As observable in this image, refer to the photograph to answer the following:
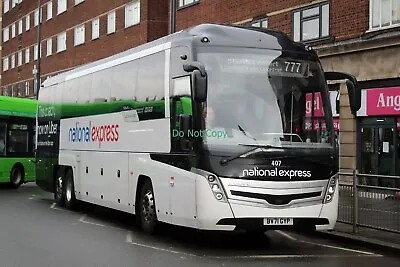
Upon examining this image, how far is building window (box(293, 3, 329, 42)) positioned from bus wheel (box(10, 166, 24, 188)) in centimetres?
1044

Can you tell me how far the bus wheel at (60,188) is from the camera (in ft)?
55.0

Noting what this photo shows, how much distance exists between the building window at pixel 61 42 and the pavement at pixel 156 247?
34274mm

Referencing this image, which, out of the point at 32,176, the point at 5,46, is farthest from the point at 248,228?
the point at 5,46

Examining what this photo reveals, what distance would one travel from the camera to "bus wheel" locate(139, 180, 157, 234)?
445 inches

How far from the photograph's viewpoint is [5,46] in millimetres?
66188

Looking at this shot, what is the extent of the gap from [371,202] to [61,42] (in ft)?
131

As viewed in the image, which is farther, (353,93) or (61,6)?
(61,6)

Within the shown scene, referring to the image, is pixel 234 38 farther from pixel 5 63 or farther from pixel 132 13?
pixel 5 63

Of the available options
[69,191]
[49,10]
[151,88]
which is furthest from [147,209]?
[49,10]

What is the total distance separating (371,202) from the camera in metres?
11.2

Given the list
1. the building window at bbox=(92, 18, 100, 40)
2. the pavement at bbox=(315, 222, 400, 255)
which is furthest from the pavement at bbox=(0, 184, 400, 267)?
the building window at bbox=(92, 18, 100, 40)

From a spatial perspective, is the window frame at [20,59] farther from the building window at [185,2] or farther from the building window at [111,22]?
the building window at [185,2]

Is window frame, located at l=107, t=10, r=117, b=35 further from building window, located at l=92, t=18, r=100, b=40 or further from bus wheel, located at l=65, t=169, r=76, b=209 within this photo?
bus wheel, located at l=65, t=169, r=76, b=209

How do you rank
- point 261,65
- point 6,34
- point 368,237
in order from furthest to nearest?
point 6,34
point 368,237
point 261,65
